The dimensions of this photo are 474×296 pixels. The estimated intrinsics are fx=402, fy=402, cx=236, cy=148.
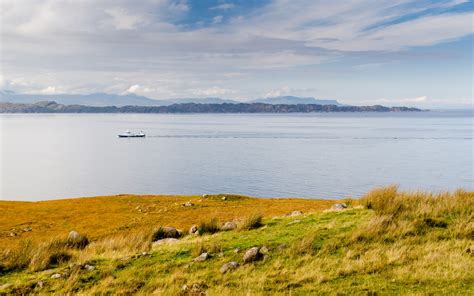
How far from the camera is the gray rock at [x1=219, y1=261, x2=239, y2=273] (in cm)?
912

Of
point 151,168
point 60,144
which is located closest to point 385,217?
point 151,168

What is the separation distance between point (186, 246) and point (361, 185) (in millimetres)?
45852

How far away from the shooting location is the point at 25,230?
19594 mm

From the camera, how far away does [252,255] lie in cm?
970

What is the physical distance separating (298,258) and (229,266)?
169 centimetres

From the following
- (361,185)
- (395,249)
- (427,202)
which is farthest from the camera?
(361,185)

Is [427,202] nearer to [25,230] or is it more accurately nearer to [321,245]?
[321,245]

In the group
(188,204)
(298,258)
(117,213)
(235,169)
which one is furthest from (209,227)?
(235,169)

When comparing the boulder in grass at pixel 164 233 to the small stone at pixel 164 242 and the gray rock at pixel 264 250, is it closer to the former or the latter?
the small stone at pixel 164 242

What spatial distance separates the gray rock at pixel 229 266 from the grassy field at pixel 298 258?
15 centimetres

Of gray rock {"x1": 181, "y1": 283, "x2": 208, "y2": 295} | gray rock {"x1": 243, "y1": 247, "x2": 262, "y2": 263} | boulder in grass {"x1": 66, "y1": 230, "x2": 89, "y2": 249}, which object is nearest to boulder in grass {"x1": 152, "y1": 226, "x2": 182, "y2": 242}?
boulder in grass {"x1": 66, "y1": 230, "x2": 89, "y2": 249}

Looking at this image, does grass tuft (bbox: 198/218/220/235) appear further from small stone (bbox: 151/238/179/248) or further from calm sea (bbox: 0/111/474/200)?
calm sea (bbox: 0/111/474/200)

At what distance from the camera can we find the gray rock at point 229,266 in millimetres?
9117

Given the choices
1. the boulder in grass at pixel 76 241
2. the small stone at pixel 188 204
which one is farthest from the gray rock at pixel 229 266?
the small stone at pixel 188 204
